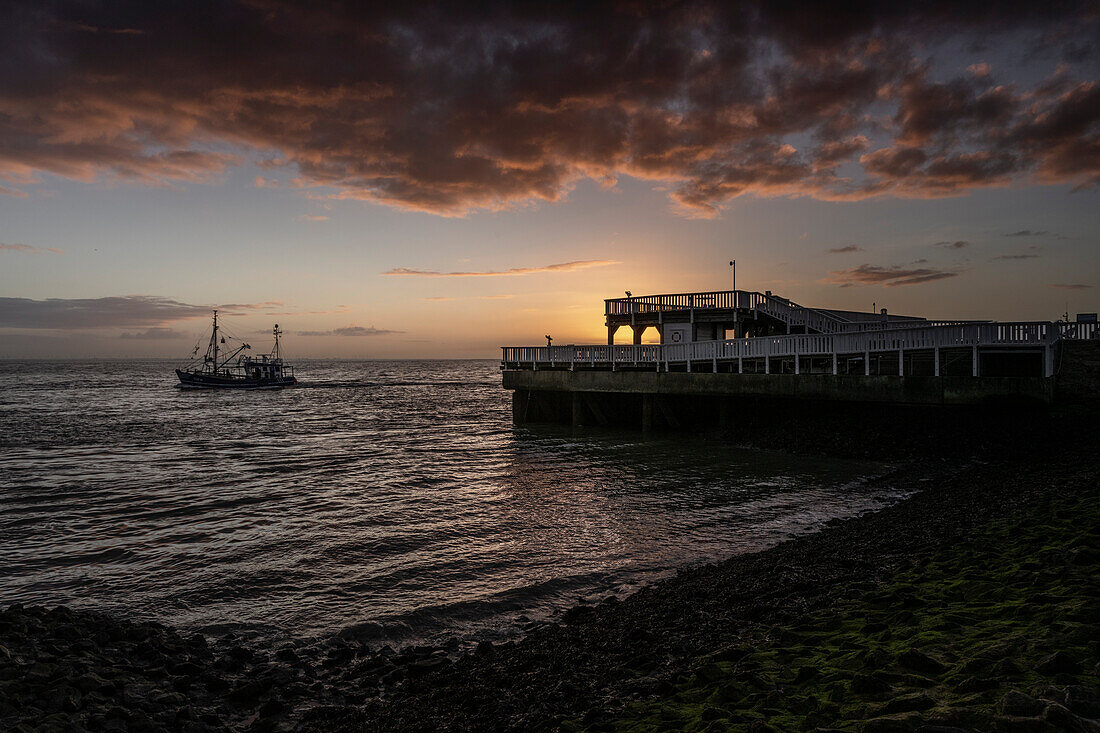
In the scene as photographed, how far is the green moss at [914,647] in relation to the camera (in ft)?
12.8

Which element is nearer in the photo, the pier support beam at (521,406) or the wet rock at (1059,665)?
the wet rock at (1059,665)

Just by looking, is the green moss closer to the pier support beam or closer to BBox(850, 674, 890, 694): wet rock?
BBox(850, 674, 890, 694): wet rock

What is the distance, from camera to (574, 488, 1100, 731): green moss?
390 centimetres

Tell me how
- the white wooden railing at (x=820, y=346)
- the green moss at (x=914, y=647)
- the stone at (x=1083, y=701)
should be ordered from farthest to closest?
the white wooden railing at (x=820, y=346) → the green moss at (x=914, y=647) → the stone at (x=1083, y=701)

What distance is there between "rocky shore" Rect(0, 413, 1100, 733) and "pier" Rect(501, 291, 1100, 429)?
1211 cm

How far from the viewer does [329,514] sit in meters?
14.8

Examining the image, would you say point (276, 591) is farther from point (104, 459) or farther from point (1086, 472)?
point (104, 459)

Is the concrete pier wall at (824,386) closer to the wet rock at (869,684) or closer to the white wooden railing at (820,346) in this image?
the white wooden railing at (820,346)

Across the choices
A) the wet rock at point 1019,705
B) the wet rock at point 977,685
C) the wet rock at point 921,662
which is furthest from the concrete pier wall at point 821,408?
the wet rock at point 1019,705

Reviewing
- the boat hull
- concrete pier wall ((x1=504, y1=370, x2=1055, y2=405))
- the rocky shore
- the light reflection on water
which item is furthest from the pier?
the boat hull

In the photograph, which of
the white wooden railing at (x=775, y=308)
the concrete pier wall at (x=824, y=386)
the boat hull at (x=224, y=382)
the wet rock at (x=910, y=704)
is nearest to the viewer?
the wet rock at (x=910, y=704)

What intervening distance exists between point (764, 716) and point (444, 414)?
43257 mm

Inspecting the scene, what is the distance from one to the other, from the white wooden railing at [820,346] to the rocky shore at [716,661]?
1242 cm

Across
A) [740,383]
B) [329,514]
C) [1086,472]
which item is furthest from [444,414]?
[1086,472]
